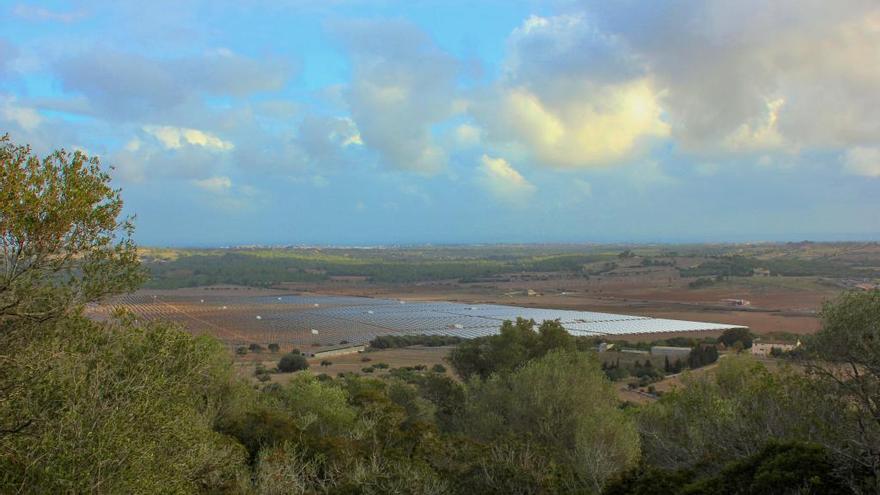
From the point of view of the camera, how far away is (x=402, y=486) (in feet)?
41.3

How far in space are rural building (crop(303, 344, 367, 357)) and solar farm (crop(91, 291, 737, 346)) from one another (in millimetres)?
4636

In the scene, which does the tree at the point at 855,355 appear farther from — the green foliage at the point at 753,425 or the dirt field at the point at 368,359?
the dirt field at the point at 368,359

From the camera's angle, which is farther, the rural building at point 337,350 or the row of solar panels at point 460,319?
the row of solar panels at point 460,319

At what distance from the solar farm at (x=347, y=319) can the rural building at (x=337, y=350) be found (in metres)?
4.64

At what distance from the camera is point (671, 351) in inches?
2210

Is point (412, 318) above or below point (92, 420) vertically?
below

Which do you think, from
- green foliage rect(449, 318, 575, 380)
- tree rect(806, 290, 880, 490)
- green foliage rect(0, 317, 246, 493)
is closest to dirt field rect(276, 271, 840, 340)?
green foliage rect(449, 318, 575, 380)

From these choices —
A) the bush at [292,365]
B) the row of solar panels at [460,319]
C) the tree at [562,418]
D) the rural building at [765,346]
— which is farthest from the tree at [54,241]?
the row of solar panels at [460,319]

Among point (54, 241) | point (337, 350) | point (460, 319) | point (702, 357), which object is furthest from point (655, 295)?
point (54, 241)

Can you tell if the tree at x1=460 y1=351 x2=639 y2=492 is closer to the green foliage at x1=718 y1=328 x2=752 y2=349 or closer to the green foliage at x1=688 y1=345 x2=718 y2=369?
the green foliage at x1=688 y1=345 x2=718 y2=369

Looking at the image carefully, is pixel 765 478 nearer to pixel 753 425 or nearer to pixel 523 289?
pixel 753 425

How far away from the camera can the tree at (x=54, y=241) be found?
987 centimetres

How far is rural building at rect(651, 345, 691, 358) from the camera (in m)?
54.2

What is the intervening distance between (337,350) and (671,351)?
31.5 meters
